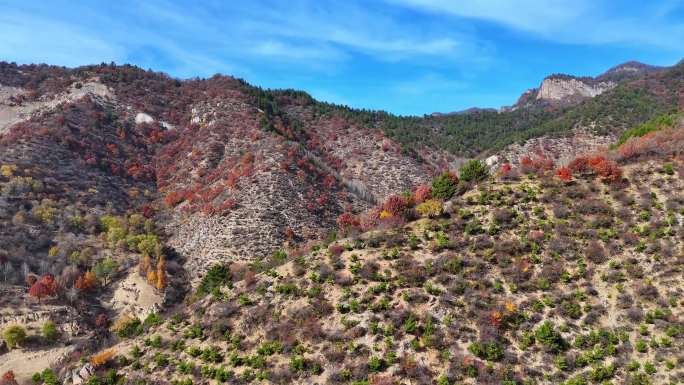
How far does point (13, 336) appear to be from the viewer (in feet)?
90.2

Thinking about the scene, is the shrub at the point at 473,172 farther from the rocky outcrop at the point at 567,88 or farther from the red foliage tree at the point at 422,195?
the rocky outcrop at the point at 567,88

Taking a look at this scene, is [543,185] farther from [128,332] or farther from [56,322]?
[56,322]

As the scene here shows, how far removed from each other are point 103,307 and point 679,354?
37754 millimetres

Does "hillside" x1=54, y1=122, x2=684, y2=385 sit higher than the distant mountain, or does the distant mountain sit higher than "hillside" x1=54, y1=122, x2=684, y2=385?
the distant mountain

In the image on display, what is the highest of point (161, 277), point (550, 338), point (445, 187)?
point (445, 187)

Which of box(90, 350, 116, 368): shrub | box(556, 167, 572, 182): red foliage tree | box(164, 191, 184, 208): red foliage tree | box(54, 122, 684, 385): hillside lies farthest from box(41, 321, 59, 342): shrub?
box(556, 167, 572, 182): red foliage tree

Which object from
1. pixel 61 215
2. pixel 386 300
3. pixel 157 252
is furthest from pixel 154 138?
pixel 386 300

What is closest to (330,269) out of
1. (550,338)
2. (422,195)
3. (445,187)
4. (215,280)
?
(215,280)

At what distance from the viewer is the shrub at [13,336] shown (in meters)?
27.4

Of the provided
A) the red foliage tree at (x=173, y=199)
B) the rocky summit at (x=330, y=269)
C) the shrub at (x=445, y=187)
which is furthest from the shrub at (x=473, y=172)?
the red foliage tree at (x=173, y=199)

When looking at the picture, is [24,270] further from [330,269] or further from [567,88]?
[567,88]

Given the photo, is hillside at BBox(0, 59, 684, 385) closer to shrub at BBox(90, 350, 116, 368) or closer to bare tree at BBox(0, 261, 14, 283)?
shrub at BBox(90, 350, 116, 368)

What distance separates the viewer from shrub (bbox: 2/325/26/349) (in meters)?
27.4

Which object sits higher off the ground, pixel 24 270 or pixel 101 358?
pixel 24 270
